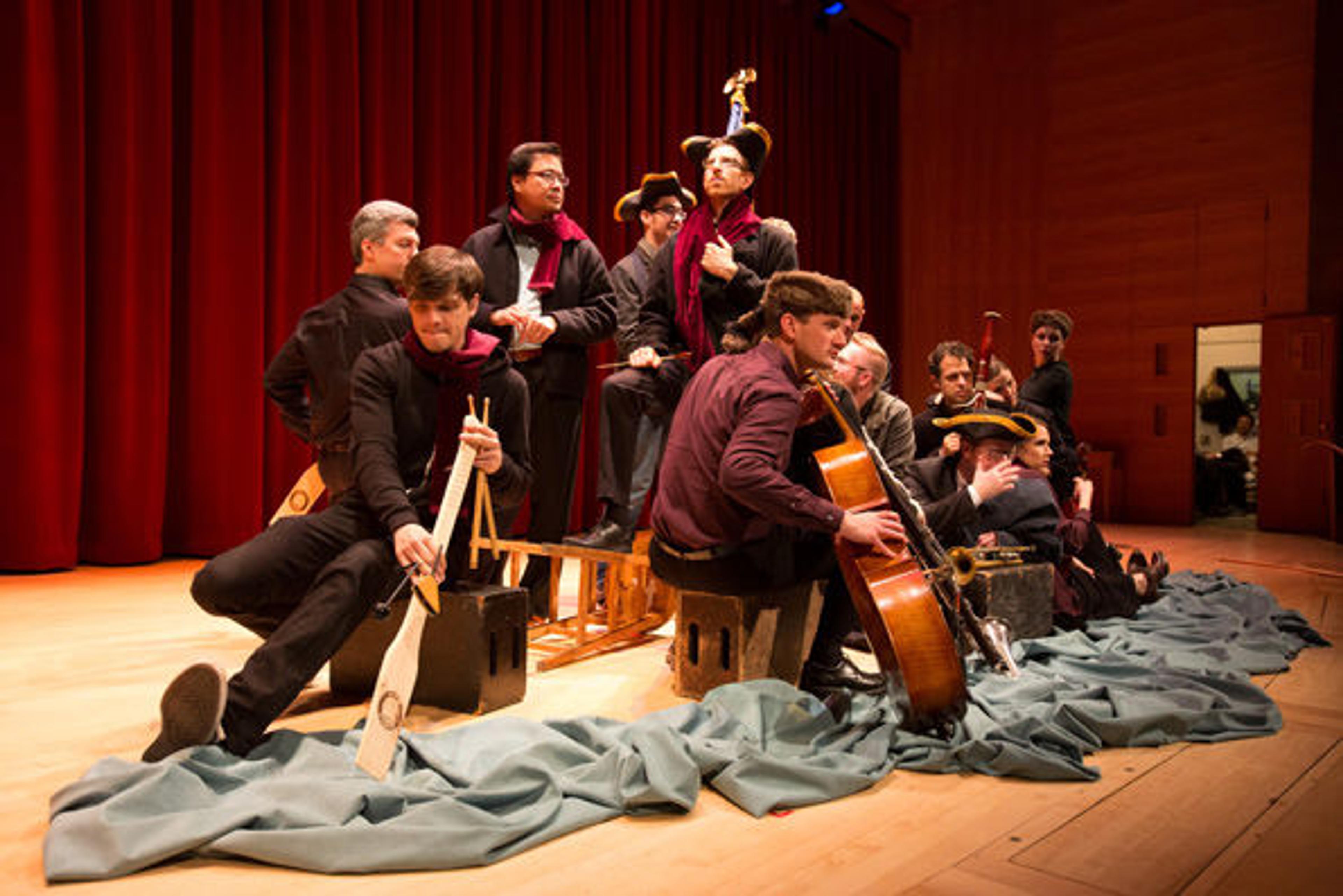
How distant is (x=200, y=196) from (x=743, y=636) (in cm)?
373

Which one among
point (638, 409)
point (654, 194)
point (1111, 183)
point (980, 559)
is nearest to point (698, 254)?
point (638, 409)

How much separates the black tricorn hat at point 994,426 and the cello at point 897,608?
0.96m

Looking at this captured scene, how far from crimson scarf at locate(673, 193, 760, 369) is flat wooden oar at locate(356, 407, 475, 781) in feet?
4.29

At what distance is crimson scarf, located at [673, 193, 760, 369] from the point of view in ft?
10.6

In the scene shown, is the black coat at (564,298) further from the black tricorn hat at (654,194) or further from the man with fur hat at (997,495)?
the man with fur hat at (997,495)

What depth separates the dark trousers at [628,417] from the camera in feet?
11.0

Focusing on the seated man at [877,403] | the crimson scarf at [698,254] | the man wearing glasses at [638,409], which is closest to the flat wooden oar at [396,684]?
the man wearing glasses at [638,409]

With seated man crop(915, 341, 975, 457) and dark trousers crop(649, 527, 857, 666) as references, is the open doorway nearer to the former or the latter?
seated man crop(915, 341, 975, 457)

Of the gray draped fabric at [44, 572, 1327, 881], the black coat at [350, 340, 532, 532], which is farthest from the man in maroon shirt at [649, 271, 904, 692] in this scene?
the black coat at [350, 340, 532, 532]

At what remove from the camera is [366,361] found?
2.50 meters

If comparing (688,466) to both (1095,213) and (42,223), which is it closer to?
(42,223)

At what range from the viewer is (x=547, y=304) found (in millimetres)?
3580

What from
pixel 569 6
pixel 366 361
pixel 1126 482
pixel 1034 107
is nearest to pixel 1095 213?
pixel 1034 107

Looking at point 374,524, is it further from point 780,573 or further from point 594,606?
point 594,606
